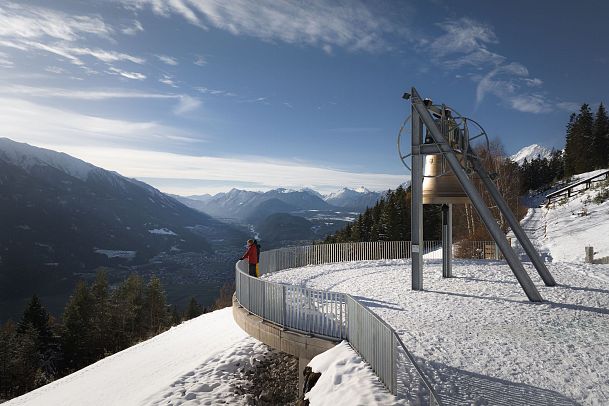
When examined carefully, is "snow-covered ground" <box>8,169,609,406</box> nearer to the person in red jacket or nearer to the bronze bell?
the person in red jacket

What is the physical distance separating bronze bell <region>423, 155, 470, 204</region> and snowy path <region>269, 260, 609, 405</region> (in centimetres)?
353

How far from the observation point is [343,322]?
1001 cm

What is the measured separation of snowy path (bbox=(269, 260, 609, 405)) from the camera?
7.31 meters

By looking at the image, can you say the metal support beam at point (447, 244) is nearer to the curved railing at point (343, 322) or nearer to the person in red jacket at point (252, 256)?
the curved railing at point (343, 322)

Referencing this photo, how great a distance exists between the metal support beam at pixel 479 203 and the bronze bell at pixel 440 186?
1.47 metres

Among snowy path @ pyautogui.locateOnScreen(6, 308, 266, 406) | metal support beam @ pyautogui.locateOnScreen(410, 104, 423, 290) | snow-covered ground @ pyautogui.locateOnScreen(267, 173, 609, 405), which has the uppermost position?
metal support beam @ pyautogui.locateOnScreen(410, 104, 423, 290)

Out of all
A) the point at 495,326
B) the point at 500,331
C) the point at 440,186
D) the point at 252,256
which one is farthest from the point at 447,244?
the point at 252,256

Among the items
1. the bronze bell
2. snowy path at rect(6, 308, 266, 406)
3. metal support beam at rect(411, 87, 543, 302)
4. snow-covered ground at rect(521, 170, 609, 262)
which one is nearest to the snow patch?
snowy path at rect(6, 308, 266, 406)

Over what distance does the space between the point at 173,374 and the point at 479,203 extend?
37.9ft

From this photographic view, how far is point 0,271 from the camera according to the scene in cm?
14988

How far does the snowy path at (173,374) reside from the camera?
425 inches

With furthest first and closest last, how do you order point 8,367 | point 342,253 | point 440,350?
point 8,367 → point 342,253 → point 440,350

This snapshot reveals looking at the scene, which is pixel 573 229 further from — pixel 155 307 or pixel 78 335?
pixel 78 335

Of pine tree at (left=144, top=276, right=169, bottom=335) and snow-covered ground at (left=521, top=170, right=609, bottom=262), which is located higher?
snow-covered ground at (left=521, top=170, right=609, bottom=262)
